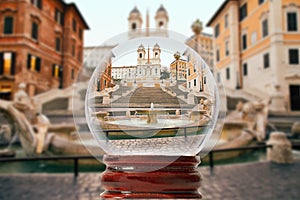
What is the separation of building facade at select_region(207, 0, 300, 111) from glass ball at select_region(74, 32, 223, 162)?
2037 centimetres

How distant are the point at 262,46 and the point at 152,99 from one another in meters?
25.6

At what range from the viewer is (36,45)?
81.9 ft

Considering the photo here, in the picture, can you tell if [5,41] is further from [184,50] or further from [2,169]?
[184,50]

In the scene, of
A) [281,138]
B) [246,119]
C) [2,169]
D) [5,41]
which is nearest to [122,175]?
[281,138]

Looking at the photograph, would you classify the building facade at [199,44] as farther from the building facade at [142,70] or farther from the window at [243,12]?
the window at [243,12]

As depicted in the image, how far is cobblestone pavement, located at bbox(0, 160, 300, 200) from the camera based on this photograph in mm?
4418

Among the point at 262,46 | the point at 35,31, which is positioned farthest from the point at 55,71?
the point at 262,46

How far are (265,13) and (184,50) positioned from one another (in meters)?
25.7

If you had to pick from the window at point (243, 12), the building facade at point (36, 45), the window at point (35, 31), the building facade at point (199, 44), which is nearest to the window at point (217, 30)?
the building facade at point (199, 44)

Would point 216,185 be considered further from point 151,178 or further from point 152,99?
point 152,99

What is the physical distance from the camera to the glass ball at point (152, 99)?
145 cm

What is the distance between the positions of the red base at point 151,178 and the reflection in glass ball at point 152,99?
7cm

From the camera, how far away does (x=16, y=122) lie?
8430mm

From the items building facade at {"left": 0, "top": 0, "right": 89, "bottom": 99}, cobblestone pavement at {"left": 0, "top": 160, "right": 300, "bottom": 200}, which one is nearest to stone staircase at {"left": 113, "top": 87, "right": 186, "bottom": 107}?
cobblestone pavement at {"left": 0, "top": 160, "right": 300, "bottom": 200}
